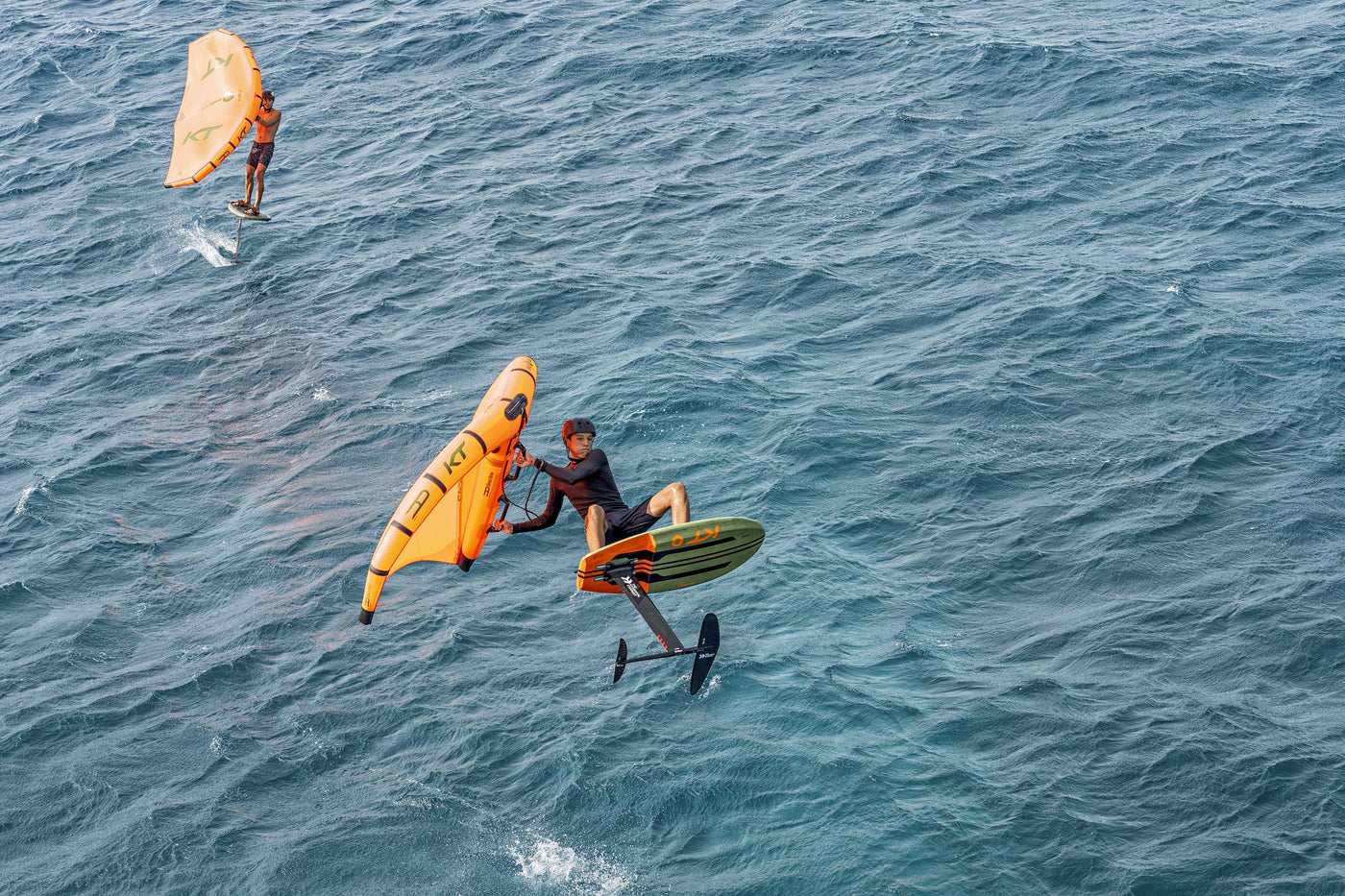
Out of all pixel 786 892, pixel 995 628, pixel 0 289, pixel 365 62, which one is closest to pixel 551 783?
pixel 786 892

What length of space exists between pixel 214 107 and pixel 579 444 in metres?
20.9

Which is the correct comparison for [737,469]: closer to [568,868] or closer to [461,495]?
[461,495]

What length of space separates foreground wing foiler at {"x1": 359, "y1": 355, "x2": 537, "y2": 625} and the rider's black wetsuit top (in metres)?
0.63

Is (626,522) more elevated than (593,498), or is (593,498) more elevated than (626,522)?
(593,498)

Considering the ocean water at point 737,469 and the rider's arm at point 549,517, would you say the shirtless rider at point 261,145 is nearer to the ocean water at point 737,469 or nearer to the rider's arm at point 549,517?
the ocean water at point 737,469

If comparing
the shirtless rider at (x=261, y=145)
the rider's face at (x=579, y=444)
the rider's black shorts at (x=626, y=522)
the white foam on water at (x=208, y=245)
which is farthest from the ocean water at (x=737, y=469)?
the rider's face at (x=579, y=444)

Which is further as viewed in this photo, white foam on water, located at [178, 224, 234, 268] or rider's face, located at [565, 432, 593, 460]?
white foam on water, located at [178, 224, 234, 268]

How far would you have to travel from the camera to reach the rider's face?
1728cm

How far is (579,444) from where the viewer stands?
1734 cm

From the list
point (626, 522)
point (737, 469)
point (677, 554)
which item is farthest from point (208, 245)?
point (677, 554)

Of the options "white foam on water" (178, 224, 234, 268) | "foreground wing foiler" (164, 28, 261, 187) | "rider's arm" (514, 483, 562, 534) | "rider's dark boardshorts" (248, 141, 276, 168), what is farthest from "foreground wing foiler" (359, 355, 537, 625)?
"white foam on water" (178, 224, 234, 268)

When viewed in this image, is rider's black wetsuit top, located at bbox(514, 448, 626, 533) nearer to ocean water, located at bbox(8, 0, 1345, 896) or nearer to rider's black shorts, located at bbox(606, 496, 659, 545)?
rider's black shorts, located at bbox(606, 496, 659, 545)

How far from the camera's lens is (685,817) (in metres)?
18.4

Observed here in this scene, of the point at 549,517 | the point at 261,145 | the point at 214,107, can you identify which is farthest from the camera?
the point at 261,145
